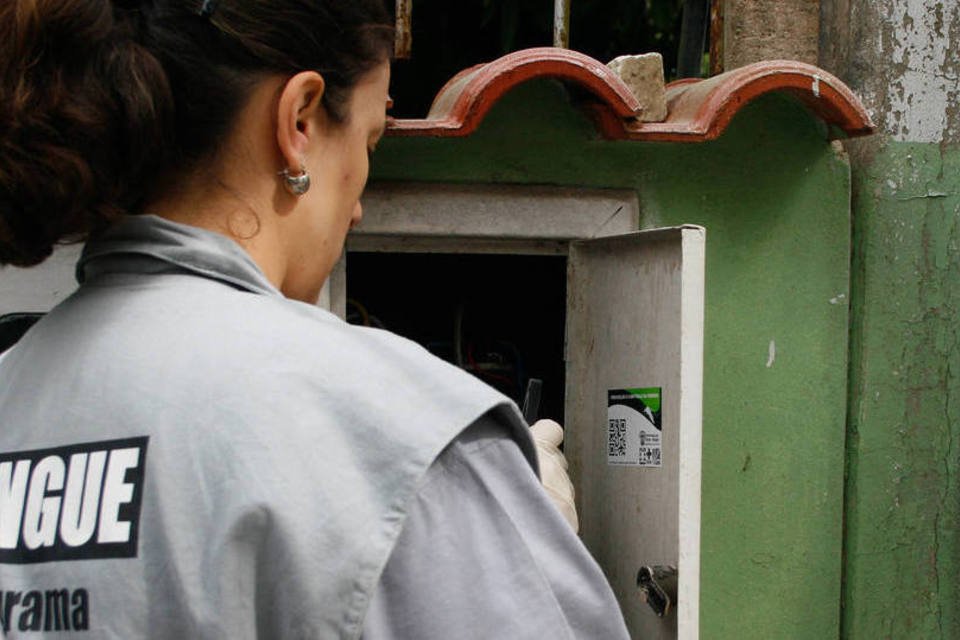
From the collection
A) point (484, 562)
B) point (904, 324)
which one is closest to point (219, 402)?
point (484, 562)

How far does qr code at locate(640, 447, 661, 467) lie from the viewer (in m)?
2.96

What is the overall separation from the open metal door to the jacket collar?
1853mm

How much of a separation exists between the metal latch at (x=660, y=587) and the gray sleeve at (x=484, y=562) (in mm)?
1876

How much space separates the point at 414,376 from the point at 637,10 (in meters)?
4.19

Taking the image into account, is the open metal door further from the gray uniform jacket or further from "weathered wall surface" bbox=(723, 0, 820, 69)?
the gray uniform jacket

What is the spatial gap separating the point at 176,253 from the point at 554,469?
213cm

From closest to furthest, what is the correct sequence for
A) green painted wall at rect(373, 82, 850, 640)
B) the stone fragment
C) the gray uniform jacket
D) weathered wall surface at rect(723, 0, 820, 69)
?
1. the gray uniform jacket
2. the stone fragment
3. green painted wall at rect(373, 82, 850, 640)
4. weathered wall surface at rect(723, 0, 820, 69)

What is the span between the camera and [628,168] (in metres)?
3.38

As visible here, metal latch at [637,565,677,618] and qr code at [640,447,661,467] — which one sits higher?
qr code at [640,447,661,467]

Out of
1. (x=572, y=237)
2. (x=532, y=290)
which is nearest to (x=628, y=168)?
(x=572, y=237)

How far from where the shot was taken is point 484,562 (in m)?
0.95

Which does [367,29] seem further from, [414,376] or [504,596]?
[504,596]

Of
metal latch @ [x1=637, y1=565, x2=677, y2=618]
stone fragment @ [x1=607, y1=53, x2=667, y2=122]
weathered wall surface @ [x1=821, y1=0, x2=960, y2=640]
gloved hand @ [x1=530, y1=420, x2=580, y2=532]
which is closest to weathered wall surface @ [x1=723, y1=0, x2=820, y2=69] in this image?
weathered wall surface @ [x1=821, y1=0, x2=960, y2=640]

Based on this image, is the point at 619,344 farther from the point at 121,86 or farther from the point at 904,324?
the point at 121,86
